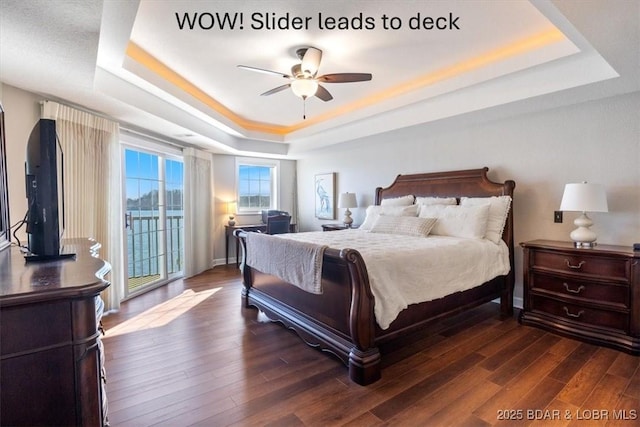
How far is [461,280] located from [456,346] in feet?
1.87

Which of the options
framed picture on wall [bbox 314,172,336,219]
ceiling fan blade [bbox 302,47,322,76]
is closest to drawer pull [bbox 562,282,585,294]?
ceiling fan blade [bbox 302,47,322,76]

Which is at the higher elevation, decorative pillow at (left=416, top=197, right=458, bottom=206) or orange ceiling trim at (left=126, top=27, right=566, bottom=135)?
orange ceiling trim at (left=126, top=27, right=566, bottom=135)

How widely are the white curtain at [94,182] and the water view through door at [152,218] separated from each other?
412 millimetres

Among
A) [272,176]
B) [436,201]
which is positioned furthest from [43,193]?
[272,176]

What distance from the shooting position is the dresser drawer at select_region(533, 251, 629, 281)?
8.55ft

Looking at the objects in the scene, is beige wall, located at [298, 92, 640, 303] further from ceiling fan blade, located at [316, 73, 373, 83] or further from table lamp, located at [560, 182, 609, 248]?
ceiling fan blade, located at [316, 73, 373, 83]

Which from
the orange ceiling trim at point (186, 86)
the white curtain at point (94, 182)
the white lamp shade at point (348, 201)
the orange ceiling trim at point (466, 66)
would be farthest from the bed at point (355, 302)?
the orange ceiling trim at point (186, 86)

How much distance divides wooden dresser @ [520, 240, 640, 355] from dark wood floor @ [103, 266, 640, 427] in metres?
0.15

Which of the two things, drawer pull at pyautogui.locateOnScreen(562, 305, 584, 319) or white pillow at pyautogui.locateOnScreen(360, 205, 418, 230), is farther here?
white pillow at pyautogui.locateOnScreen(360, 205, 418, 230)

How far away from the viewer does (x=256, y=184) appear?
22.2 feet

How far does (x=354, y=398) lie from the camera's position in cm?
197

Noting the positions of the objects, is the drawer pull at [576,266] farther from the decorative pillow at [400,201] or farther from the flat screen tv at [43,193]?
the flat screen tv at [43,193]

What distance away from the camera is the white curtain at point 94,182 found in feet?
10.1

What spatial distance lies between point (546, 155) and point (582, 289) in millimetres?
1444
